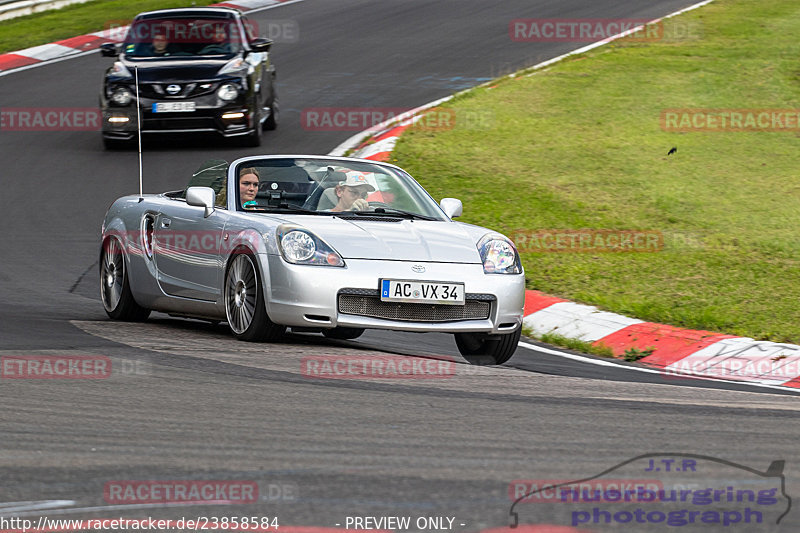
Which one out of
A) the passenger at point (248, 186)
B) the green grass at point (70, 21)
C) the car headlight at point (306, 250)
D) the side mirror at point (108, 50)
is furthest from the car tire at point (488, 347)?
the green grass at point (70, 21)

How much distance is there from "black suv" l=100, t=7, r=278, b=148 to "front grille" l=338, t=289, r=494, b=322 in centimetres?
889

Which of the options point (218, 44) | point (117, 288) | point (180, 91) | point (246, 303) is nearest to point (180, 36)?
point (218, 44)

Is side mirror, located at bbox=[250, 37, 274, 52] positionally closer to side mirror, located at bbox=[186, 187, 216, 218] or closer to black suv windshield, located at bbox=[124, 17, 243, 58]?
black suv windshield, located at bbox=[124, 17, 243, 58]

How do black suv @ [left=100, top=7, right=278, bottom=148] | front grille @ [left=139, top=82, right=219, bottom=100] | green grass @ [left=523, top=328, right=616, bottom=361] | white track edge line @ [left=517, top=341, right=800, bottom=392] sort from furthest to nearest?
1. black suv @ [left=100, top=7, right=278, bottom=148]
2. front grille @ [left=139, top=82, right=219, bottom=100]
3. green grass @ [left=523, top=328, right=616, bottom=361]
4. white track edge line @ [left=517, top=341, right=800, bottom=392]

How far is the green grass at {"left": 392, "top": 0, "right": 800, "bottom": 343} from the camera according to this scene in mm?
10375

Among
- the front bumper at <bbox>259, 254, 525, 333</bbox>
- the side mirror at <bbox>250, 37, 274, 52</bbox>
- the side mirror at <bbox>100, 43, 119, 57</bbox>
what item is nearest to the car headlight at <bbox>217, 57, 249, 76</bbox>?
the side mirror at <bbox>250, 37, 274, 52</bbox>

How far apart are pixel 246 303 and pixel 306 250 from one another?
1.72 feet

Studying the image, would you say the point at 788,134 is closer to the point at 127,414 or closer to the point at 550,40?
the point at 550,40

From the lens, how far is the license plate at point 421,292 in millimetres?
7375

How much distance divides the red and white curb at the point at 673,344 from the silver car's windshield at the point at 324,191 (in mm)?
1496

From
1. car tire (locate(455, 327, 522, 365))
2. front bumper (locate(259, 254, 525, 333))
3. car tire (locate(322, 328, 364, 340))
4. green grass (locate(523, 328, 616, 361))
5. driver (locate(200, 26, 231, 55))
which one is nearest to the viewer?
front bumper (locate(259, 254, 525, 333))

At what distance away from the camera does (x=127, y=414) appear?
5.20 meters

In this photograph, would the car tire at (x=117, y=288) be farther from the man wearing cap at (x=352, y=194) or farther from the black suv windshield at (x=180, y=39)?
the black suv windshield at (x=180, y=39)

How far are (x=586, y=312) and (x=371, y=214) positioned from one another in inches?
87.4
